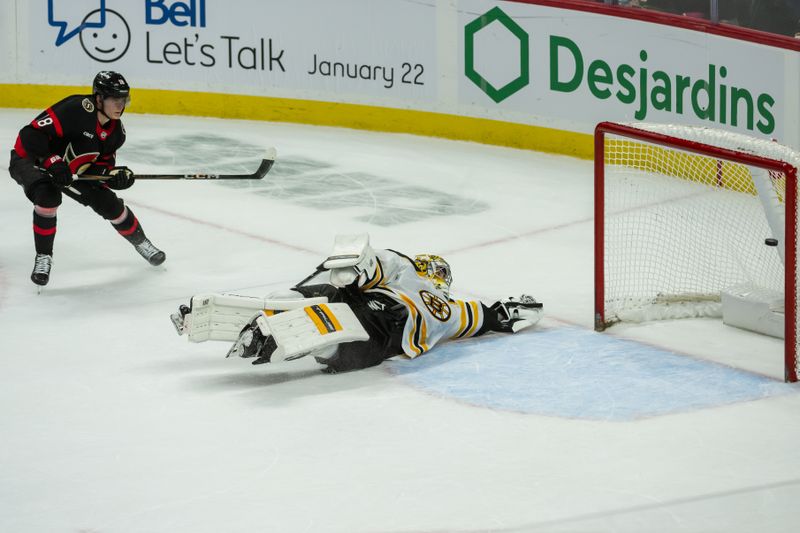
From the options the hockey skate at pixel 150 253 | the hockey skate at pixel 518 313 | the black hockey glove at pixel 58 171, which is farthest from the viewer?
the hockey skate at pixel 150 253

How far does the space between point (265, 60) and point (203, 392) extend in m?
5.15

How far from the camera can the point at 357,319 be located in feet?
14.3

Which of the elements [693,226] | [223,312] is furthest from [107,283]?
[693,226]

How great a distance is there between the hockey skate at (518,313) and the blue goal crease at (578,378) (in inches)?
1.9

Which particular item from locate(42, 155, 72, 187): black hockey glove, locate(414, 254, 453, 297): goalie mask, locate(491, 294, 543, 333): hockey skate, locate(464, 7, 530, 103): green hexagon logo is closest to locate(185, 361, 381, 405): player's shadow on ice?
locate(414, 254, 453, 297): goalie mask

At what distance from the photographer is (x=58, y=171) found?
213 inches

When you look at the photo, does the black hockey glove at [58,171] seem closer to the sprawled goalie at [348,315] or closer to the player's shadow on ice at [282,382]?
the sprawled goalie at [348,315]

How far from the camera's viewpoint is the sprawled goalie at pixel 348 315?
4215 millimetres

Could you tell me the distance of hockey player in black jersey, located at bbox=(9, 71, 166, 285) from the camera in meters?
5.53

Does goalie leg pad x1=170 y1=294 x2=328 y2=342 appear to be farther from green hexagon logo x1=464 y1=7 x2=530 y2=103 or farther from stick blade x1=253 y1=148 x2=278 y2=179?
Answer: green hexagon logo x1=464 y1=7 x2=530 y2=103

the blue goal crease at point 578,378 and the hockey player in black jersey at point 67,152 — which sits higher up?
the hockey player in black jersey at point 67,152

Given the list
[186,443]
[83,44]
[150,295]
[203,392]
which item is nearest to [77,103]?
[150,295]

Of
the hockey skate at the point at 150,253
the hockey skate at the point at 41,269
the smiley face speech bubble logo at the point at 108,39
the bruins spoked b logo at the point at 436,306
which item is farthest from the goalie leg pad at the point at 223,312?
the smiley face speech bubble logo at the point at 108,39

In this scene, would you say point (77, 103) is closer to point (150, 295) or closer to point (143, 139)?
point (150, 295)
